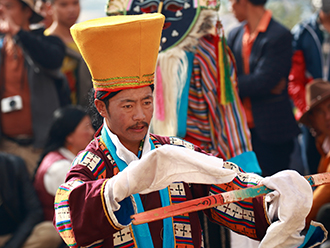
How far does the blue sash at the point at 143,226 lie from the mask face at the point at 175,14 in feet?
4.54

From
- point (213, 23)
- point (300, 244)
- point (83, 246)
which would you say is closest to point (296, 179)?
point (300, 244)

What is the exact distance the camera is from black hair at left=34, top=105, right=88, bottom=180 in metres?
4.49

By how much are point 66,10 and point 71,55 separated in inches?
16.6

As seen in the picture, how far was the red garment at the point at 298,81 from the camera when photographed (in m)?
5.38

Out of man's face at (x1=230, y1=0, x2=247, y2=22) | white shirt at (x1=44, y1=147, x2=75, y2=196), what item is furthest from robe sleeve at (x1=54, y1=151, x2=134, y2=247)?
man's face at (x1=230, y1=0, x2=247, y2=22)

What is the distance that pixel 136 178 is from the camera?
73.3 inches

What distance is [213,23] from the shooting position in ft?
11.8

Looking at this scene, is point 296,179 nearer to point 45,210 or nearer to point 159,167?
point 159,167

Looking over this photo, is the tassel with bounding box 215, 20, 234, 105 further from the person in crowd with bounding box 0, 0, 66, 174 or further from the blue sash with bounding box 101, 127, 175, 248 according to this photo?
the person in crowd with bounding box 0, 0, 66, 174

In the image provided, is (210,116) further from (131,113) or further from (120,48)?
(120,48)

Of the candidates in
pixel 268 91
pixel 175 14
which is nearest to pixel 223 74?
pixel 175 14

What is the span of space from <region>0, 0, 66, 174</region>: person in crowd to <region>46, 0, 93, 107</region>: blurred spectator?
0.25 meters

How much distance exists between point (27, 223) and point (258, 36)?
235cm

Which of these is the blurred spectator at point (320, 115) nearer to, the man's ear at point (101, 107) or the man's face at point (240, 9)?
the man's face at point (240, 9)
